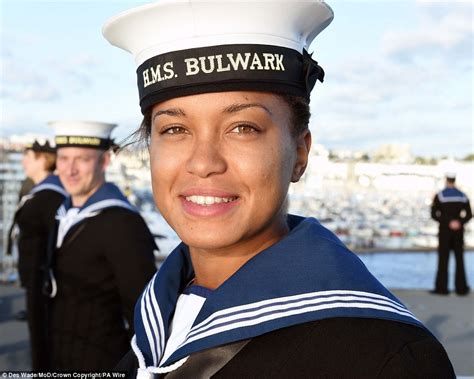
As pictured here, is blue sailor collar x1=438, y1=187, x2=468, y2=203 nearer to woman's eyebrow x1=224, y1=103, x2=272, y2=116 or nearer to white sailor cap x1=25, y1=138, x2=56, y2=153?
white sailor cap x1=25, y1=138, x2=56, y2=153

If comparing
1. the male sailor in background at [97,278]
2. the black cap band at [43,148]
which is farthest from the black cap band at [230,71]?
the black cap band at [43,148]

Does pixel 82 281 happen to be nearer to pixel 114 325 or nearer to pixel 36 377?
pixel 114 325

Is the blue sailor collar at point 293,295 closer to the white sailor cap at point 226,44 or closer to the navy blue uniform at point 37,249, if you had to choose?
the white sailor cap at point 226,44

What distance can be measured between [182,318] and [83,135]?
2.54 m

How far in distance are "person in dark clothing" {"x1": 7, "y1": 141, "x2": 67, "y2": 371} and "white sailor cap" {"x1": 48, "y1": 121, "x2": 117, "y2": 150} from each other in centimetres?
60

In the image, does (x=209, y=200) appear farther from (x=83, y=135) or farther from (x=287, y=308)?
(x=83, y=135)

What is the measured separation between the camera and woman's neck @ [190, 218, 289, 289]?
1438 mm

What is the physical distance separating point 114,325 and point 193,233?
179 cm

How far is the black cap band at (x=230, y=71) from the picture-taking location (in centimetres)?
130

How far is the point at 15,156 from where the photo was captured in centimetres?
872

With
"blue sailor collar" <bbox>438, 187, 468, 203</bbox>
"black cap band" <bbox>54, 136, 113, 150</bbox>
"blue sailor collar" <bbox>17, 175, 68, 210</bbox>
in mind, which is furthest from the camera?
"blue sailor collar" <bbox>438, 187, 468, 203</bbox>

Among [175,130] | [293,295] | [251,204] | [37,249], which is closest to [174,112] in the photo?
[175,130]

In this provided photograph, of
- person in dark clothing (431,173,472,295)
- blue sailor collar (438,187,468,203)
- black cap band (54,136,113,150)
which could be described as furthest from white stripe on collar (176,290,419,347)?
blue sailor collar (438,187,468,203)

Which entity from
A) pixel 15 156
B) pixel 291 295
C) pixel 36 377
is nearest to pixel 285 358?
pixel 291 295
